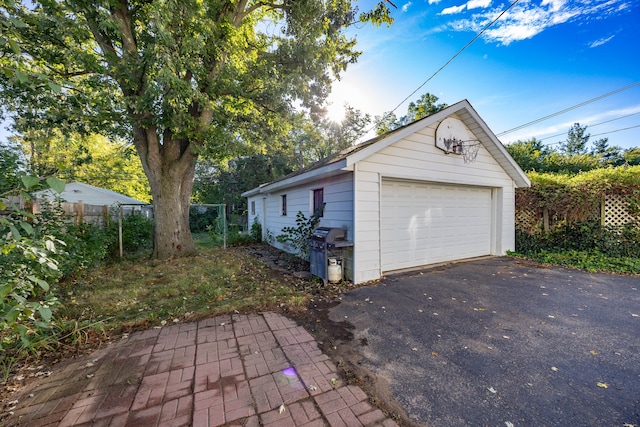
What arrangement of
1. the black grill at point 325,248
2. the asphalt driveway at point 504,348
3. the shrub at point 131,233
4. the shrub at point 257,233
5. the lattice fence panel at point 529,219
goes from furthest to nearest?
the shrub at point 257,233 < the lattice fence panel at point 529,219 < the shrub at point 131,233 < the black grill at point 325,248 < the asphalt driveway at point 504,348

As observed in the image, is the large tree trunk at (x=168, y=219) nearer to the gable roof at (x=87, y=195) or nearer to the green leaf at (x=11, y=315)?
the green leaf at (x=11, y=315)

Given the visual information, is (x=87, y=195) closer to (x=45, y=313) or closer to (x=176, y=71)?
(x=176, y=71)

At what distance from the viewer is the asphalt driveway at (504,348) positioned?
1899mm

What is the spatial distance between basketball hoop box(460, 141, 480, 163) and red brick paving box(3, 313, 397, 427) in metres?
6.23

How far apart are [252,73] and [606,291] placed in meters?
9.54

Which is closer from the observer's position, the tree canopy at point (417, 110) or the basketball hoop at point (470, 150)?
the basketball hoop at point (470, 150)

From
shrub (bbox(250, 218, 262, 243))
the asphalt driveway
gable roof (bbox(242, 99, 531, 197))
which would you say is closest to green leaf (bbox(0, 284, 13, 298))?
the asphalt driveway

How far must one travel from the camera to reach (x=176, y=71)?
5.13m

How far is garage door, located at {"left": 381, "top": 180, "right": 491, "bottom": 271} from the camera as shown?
5766 millimetres

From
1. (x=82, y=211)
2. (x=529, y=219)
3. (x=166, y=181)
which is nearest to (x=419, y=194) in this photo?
(x=529, y=219)

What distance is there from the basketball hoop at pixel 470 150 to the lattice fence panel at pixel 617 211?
4.07m

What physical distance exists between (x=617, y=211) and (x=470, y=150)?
4.65 metres

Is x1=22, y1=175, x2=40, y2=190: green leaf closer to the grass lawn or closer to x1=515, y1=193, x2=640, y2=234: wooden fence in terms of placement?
the grass lawn

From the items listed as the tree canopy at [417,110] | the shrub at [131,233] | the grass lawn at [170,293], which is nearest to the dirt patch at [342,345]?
the grass lawn at [170,293]
